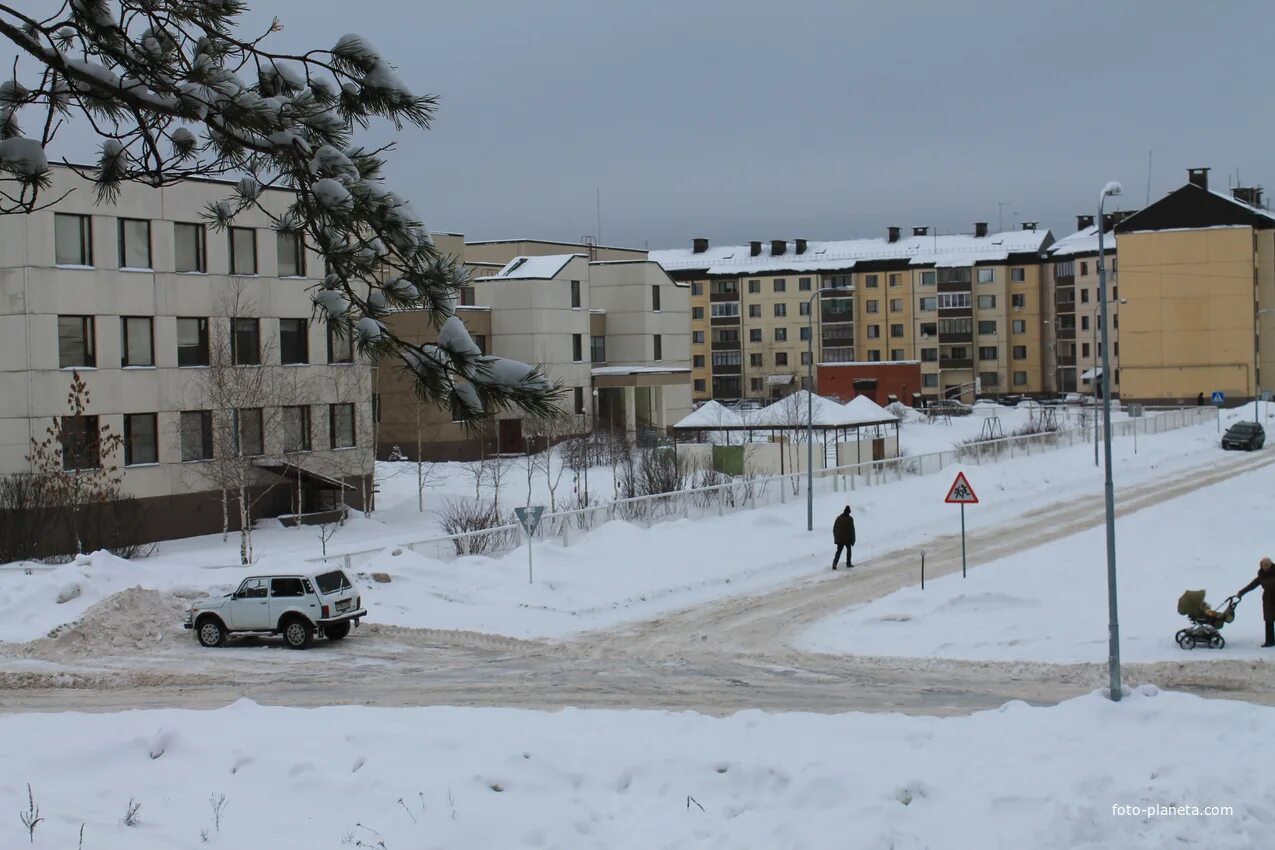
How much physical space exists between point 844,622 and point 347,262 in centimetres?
1939

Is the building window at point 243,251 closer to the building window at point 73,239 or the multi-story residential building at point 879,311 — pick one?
the building window at point 73,239

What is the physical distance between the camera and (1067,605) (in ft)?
83.4

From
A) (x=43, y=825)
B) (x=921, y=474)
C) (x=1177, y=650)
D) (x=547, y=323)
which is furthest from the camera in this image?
(x=547, y=323)

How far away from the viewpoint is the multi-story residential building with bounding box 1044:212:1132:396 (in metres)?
108

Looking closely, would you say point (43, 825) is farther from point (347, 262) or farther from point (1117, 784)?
point (1117, 784)

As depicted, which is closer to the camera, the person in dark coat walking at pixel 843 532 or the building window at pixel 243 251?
the person in dark coat walking at pixel 843 532

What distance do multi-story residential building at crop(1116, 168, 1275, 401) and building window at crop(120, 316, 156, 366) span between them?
7390 cm

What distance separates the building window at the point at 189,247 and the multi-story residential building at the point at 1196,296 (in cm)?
7193

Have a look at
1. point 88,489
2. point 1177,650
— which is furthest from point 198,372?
point 1177,650

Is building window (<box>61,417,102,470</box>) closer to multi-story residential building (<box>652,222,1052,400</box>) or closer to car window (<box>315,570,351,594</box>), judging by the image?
car window (<box>315,570,351,594</box>)

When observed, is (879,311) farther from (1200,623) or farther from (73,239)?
(1200,623)

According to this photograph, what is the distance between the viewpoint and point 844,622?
83.6ft

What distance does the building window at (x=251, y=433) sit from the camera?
43.3 m

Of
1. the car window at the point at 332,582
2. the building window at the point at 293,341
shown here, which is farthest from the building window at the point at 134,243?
the car window at the point at 332,582
